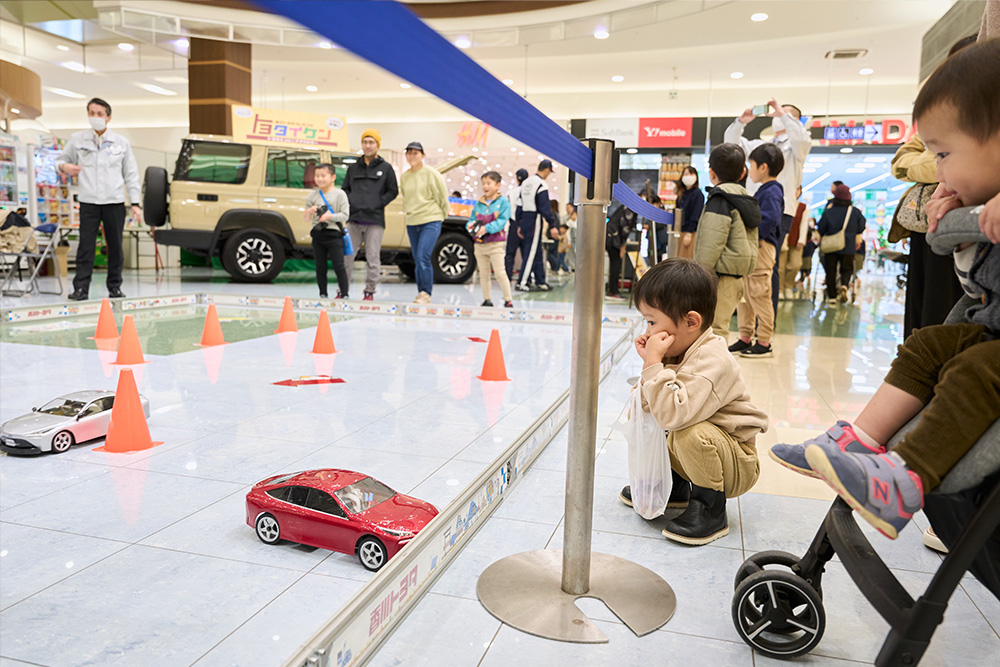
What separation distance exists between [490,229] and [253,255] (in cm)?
419

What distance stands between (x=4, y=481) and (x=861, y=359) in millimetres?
5258

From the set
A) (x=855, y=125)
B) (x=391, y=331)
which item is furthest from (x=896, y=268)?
(x=391, y=331)

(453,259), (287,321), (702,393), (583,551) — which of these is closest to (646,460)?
(702,393)

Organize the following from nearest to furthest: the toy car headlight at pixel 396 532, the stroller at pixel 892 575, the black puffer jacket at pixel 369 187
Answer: the stroller at pixel 892 575 < the toy car headlight at pixel 396 532 < the black puffer jacket at pixel 369 187

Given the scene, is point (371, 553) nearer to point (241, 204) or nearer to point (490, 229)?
point (490, 229)

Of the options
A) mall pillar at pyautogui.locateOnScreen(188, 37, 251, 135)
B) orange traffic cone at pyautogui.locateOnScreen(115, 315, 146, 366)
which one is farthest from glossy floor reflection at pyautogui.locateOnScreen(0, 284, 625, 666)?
mall pillar at pyautogui.locateOnScreen(188, 37, 251, 135)

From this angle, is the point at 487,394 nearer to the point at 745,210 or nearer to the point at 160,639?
the point at 745,210

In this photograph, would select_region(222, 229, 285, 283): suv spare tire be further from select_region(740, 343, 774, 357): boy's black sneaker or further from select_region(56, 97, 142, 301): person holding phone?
select_region(740, 343, 774, 357): boy's black sneaker

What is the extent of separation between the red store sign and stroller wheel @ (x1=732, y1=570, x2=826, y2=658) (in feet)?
49.5

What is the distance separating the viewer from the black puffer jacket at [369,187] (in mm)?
7617

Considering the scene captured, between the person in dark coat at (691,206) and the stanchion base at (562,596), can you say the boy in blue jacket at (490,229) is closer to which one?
the person in dark coat at (691,206)

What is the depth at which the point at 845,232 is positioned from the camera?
32.8 feet

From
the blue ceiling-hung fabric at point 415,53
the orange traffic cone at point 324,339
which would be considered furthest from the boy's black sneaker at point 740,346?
the blue ceiling-hung fabric at point 415,53

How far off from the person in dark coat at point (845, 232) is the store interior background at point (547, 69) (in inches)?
105
